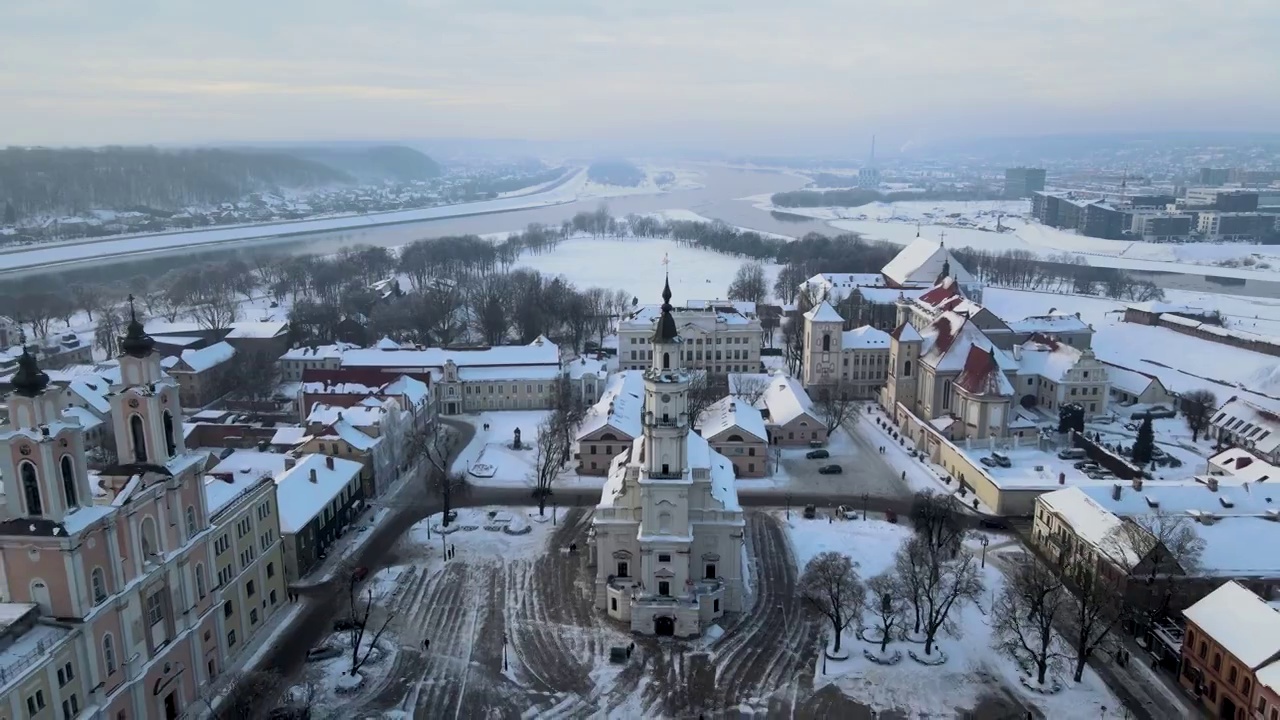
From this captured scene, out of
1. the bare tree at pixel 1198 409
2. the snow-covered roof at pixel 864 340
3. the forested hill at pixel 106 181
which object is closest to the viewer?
the bare tree at pixel 1198 409

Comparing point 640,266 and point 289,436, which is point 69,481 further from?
point 640,266

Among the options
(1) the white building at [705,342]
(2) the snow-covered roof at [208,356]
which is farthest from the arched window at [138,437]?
(1) the white building at [705,342]

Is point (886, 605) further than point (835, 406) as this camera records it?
No

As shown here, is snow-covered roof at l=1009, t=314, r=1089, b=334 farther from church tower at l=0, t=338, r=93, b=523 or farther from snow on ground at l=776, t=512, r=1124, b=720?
church tower at l=0, t=338, r=93, b=523

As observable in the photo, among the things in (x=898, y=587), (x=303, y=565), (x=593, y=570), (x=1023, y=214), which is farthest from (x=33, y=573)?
(x=1023, y=214)

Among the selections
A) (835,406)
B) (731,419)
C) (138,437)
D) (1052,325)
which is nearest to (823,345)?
(835,406)

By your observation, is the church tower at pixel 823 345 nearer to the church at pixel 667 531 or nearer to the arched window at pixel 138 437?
the church at pixel 667 531

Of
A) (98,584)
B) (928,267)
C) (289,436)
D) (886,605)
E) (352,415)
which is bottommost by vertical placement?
(886,605)
